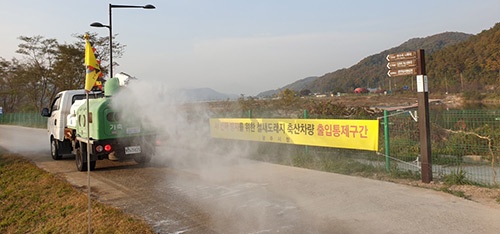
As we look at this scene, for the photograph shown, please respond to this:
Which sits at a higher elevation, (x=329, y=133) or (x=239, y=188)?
(x=329, y=133)

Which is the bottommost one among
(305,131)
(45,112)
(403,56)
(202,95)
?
(305,131)

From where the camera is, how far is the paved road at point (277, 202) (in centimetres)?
502

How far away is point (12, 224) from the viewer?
7.05 metres

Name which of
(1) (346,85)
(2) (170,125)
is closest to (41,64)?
(2) (170,125)

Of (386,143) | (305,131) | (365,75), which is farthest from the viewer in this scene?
(365,75)

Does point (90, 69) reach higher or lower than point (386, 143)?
higher

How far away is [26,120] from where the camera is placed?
47.8 m

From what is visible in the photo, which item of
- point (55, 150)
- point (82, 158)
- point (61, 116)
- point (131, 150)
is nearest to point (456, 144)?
point (131, 150)

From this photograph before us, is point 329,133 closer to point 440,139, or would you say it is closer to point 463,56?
point 440,139

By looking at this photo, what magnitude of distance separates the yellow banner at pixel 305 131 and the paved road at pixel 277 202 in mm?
881

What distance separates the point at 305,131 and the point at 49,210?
233 inches

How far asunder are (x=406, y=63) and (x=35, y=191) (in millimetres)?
8149

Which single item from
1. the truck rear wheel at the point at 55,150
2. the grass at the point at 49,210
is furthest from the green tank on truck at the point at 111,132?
the truck rear wheel at the point at 55,150

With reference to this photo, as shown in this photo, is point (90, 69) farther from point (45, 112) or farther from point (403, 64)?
point (45, 112)
